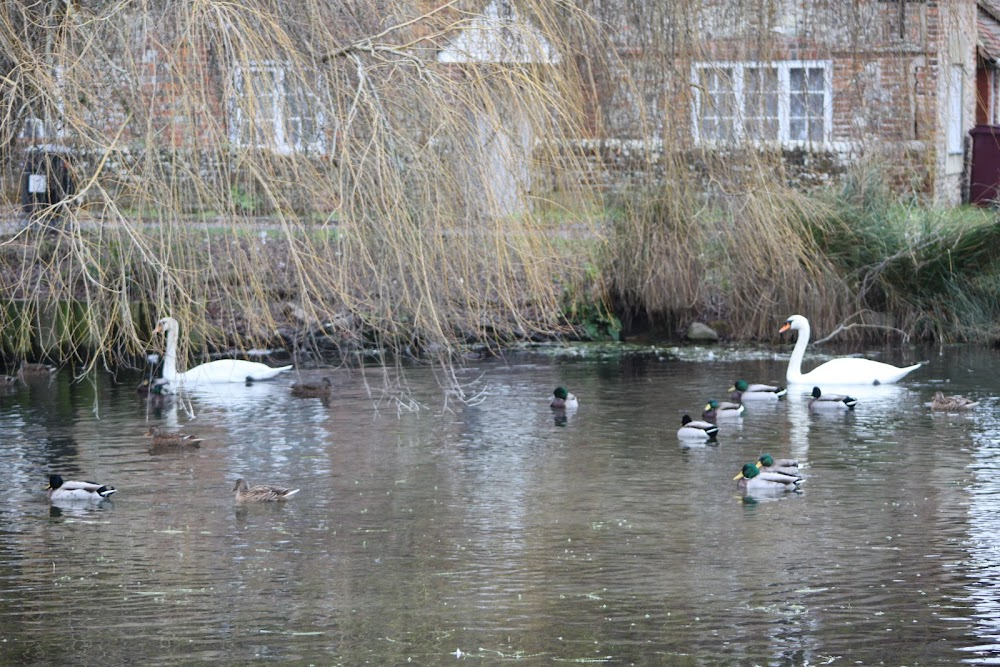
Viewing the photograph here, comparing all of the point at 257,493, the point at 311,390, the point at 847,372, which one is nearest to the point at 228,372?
the point at 311,390

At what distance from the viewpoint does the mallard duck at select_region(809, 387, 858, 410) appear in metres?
16.0

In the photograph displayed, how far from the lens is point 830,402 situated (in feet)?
52.7

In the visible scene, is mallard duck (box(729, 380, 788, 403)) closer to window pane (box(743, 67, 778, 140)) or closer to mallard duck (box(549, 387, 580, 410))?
mallard duck (box(549, 387, 580, 410))

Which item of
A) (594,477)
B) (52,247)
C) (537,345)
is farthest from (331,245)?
(537,345)

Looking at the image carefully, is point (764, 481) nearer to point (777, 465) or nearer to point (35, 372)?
point (777, 465)

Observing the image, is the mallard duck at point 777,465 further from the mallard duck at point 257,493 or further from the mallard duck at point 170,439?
the mallard duck at point 170,439

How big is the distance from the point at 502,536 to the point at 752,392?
6.55 metres

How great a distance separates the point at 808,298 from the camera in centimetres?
1966

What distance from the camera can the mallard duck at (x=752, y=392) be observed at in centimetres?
1627

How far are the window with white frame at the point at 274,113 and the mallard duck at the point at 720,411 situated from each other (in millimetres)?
5945

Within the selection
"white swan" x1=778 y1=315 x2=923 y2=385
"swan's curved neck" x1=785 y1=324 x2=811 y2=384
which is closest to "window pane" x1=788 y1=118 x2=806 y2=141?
"swan's curved neck" x1=785 y1=324 x2=811 y2=384

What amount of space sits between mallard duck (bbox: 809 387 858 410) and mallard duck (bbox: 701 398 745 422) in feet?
3.34

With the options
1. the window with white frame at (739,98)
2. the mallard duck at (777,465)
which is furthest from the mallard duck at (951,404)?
the window with white frame at (739,98)

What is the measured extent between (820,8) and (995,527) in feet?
19.5
